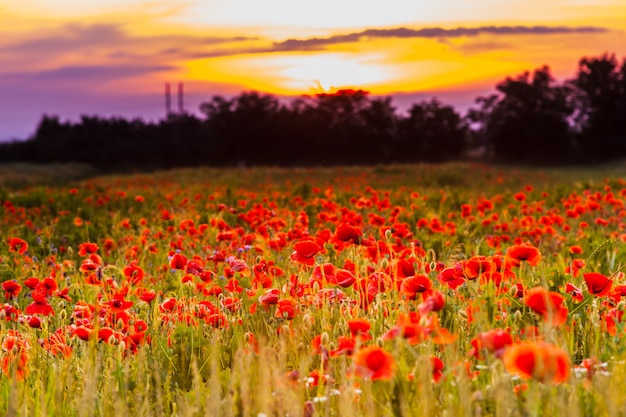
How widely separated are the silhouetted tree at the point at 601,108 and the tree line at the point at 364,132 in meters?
0.07

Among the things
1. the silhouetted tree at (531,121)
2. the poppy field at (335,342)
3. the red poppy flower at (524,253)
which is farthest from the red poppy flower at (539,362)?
the silhouetted tree at (531,121)

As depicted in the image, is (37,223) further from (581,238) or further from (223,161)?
(223,161)

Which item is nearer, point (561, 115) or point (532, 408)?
point (532, 408)

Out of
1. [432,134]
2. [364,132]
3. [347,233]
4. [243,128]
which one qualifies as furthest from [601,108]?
[347,233]

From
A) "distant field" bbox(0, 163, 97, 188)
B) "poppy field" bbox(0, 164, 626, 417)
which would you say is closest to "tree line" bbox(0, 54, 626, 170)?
"distant field" bbox(0, 163, 97, 188)

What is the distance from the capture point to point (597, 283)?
9.50 feet

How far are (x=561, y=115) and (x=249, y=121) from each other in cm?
2273

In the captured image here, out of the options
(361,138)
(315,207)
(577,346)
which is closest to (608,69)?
(361,138)

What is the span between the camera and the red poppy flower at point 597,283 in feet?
9.41

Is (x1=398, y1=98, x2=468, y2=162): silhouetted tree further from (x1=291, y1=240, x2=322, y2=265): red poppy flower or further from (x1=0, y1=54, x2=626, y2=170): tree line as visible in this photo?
(x1=291, y1=240, x2=322, y2=265): red poppy flower

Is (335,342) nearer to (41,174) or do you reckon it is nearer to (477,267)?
(477,267)

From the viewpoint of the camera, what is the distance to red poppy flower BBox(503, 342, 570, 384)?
1991 millimetres

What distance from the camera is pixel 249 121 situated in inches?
2048

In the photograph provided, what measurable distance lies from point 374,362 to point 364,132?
5007 cm
